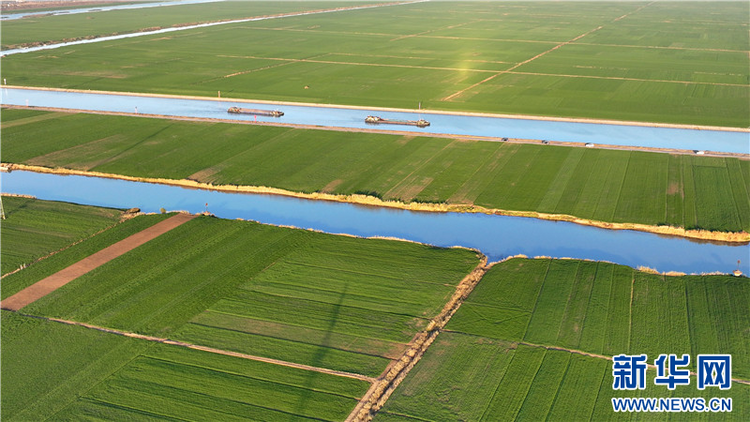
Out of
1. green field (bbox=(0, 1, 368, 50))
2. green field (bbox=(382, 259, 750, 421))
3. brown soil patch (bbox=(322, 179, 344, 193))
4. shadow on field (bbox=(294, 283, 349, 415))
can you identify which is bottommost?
green field (bbox=(382, 259, 750, 421))

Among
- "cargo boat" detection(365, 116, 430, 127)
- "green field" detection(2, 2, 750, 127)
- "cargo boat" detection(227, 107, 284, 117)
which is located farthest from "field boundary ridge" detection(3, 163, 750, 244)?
"green field" detection(2, 2, 750, 127)

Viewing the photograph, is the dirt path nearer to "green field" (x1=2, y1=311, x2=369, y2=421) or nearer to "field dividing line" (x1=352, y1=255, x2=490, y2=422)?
"green field" (x1=2, y1=311, x2=369, y2=421)

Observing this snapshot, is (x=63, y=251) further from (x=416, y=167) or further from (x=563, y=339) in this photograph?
(x=563, y=339)

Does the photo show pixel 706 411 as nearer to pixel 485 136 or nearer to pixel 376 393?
pixel 376 393

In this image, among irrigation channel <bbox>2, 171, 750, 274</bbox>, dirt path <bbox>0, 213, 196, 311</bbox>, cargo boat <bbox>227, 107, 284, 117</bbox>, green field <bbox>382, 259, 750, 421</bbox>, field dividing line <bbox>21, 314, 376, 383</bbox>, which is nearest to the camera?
green field <bbox>382, 259, 750, 421</bbox>

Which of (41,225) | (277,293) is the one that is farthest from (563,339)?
(41,225)

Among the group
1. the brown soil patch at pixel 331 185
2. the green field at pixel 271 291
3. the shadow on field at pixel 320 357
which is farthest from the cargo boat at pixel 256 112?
the shadow on field at pixel 320 357
